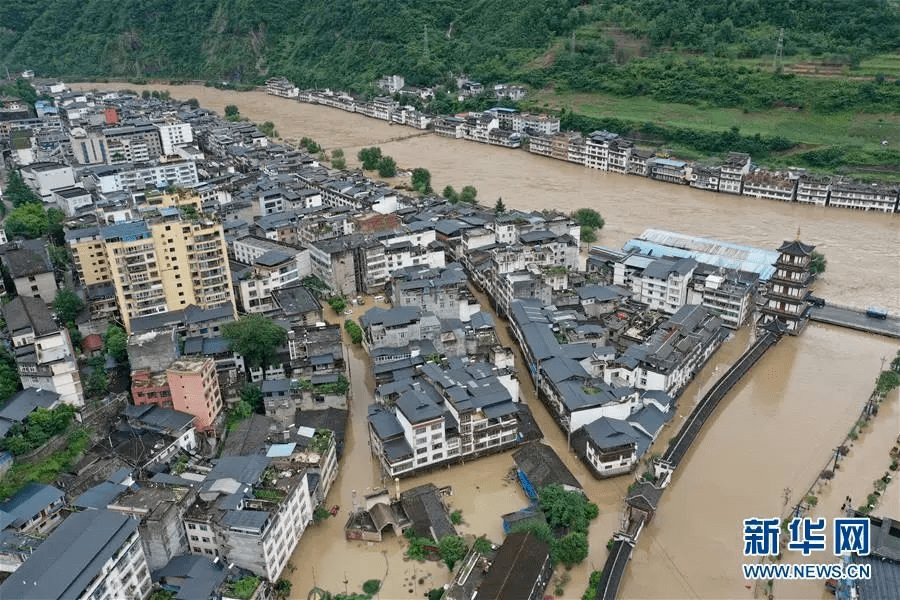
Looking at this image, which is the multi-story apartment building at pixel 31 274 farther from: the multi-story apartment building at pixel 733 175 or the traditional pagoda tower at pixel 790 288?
the multi-story apartment building at pixel 733 175

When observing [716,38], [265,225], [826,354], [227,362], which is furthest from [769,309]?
[716,38]

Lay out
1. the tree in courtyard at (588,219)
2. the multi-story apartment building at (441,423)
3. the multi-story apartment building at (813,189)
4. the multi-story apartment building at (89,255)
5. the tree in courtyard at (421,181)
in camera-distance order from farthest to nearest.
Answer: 1. the tree in courtyard at (421,181)
2. the multi-story apartment building at (813,189)
3. the tree in courtyard at (588,219)
4. the multi-story apartment building at (89,255)
5. the multi-story apartment building at (441,423)

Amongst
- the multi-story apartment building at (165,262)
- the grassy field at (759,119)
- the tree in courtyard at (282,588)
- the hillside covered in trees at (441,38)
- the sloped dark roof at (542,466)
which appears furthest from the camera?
the hillside covered in trees at (441,38)

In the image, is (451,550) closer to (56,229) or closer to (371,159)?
(56,229)

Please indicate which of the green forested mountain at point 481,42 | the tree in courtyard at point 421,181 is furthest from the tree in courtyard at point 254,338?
the green forested mountain at point 481,42

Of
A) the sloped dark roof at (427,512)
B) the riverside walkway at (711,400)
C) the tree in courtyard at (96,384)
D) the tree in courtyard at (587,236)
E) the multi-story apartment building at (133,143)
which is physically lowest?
the sloped dark roof at (427,512)

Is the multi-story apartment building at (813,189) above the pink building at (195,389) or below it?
above
